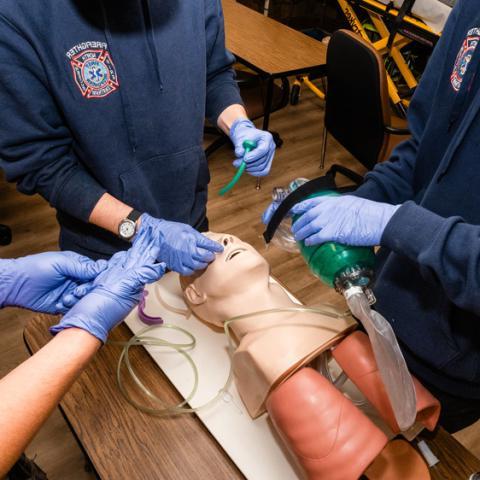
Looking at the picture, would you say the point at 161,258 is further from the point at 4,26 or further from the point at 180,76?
the point at 4,26

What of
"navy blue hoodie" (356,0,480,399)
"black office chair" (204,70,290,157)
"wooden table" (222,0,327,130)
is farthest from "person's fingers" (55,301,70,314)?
"black office chair" (204,70,290,157)

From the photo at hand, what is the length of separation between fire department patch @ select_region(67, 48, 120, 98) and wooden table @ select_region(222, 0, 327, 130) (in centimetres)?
168

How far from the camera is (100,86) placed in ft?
3.38

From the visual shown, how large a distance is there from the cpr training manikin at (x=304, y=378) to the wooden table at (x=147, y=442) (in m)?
0.14

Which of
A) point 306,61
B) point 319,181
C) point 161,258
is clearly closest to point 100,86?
point 161,258

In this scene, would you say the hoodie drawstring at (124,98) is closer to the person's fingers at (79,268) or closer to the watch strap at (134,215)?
the watch strap at (134,215)

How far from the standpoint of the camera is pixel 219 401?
1091 millimetres

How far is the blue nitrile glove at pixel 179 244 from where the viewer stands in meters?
1.09

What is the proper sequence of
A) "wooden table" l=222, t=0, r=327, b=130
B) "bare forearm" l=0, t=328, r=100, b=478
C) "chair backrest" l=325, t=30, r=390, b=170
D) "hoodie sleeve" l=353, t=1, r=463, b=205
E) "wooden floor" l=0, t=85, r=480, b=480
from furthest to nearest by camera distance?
"wooden table" l=222, t=0, r=327, b=130 < "chair backrest" l=325, t=30, r=390, b=170 < "wooden floor" l=0, t=85, r=480, b=480 < "hoodie sleeve" l=353, t=1, r=463, b=205 < "bare forearm" l=0, t=328, r=100, b=478

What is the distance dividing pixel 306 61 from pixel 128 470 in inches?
100

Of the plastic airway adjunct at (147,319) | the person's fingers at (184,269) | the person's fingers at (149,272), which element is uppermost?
the person's fingers at (149,272)

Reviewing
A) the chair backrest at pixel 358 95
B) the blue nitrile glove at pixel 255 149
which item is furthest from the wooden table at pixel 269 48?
the blue nitrile glove at pixel 255 149

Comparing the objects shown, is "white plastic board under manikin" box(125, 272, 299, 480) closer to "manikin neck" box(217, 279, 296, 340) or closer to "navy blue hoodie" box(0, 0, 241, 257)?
"manikin neck" box(217, 279, 296, 340)

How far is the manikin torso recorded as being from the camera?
38.1 inches
